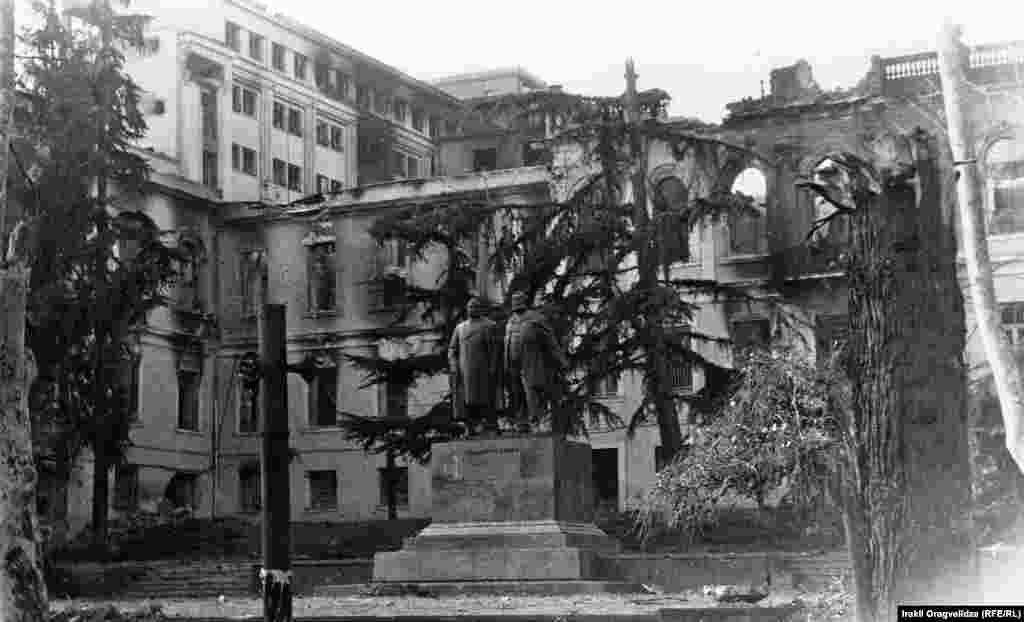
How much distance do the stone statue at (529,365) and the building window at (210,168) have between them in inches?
1362

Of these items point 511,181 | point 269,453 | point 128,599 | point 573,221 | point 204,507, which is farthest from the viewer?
point 204,507

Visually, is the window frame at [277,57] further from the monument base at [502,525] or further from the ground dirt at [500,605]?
the monument base at [502,525]

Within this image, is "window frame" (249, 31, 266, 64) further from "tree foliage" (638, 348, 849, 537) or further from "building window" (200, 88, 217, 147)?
"tree foliage" (638, 348, 849, 537)

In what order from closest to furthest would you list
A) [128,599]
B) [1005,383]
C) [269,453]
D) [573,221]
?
[269,453] → [1005,383] → [128,599] → [573,221]

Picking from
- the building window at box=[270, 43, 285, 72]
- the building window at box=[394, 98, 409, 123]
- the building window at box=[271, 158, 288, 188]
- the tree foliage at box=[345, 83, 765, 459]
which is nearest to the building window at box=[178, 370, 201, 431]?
the building window at box=[271, 158, 288, 188]

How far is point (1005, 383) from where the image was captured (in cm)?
1577

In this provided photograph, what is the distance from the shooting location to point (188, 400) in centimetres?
4766

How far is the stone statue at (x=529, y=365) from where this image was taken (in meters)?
18.7

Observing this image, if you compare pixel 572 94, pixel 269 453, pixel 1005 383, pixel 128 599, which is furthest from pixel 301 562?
pixel 269 453

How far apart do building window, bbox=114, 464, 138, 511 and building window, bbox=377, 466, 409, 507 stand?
22.6 ft

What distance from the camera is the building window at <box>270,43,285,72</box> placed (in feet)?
184

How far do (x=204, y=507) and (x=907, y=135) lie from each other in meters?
40.5

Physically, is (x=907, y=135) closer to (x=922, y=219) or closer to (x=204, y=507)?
(x=922, y=219)

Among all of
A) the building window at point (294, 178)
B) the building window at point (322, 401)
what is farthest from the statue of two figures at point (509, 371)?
the building window at point (294, 178)
